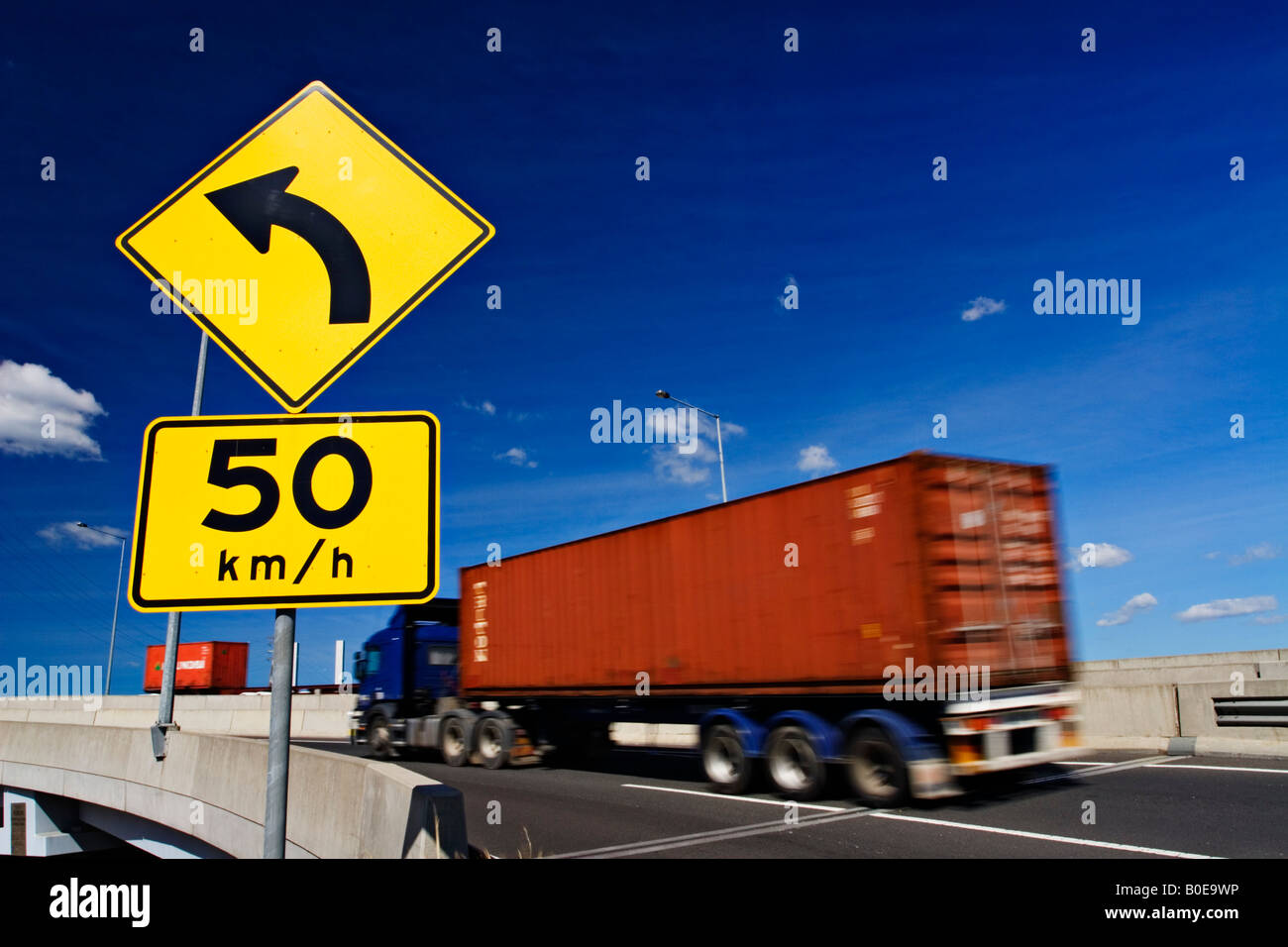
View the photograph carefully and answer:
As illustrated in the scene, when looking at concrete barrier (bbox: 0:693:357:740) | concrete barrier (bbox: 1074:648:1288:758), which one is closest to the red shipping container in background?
concrete barrier (bbox: 0:693:357:740)

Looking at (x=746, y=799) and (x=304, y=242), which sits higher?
(x=304, y=242)

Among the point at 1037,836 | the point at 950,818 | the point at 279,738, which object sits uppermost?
the point at 279,738

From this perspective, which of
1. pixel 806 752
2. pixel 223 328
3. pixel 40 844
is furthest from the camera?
pixel 40 844

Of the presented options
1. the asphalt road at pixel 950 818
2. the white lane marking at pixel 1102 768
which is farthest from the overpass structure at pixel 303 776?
the asphalt road at pixel 950 818

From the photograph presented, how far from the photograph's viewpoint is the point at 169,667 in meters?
11.6

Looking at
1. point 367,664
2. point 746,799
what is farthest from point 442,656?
point 746,799

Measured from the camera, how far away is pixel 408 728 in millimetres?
18812

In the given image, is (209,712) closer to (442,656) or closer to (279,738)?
(442,656)

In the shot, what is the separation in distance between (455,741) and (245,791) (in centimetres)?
1043

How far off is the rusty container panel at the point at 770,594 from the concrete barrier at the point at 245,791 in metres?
6.15

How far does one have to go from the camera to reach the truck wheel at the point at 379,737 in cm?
→ 1923
